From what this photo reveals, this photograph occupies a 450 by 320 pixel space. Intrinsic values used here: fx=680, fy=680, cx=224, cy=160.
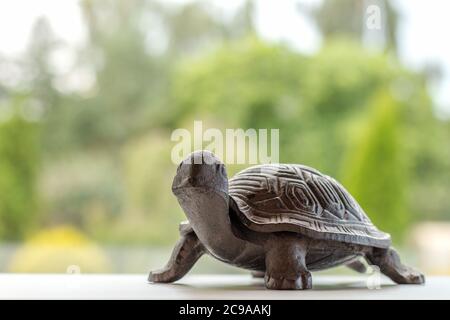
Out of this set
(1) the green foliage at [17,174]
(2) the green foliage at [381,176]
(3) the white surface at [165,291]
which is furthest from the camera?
(1) the green foliage at [17,174]

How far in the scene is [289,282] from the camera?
159cm

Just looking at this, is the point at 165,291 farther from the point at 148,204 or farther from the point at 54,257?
the point at 148,204

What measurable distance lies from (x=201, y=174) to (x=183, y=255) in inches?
13.0

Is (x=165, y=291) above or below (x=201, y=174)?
below

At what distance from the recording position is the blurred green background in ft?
21.1

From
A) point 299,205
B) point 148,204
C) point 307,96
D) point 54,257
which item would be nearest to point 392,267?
point 299,205

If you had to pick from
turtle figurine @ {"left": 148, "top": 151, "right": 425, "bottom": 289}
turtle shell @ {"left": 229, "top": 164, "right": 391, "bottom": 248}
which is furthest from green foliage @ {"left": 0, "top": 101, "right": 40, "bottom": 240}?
turtle shell @ {"left": 229, "top": 164, "right": 391, "bottom": 248}

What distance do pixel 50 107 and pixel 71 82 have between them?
40 cm

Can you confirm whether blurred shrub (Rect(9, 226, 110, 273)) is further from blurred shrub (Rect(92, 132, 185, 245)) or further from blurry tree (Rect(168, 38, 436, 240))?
blurry tree (Rect(168, 38, 436, 240))

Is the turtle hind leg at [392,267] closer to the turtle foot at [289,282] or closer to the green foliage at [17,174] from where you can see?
the turtle foot at [289,282]

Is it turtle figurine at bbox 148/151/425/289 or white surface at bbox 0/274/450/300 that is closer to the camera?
white surface at bbox 0/274/450/300

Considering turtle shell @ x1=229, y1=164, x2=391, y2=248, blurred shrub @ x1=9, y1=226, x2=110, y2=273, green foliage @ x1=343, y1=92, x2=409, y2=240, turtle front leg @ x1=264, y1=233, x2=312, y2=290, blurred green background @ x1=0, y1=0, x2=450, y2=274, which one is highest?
blurred green background @ x1=0, y1=0, x2=450, y2=274

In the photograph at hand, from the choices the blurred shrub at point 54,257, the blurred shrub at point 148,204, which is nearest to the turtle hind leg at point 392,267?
the blurred shrub at point 54,257

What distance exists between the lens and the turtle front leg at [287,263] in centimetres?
160
